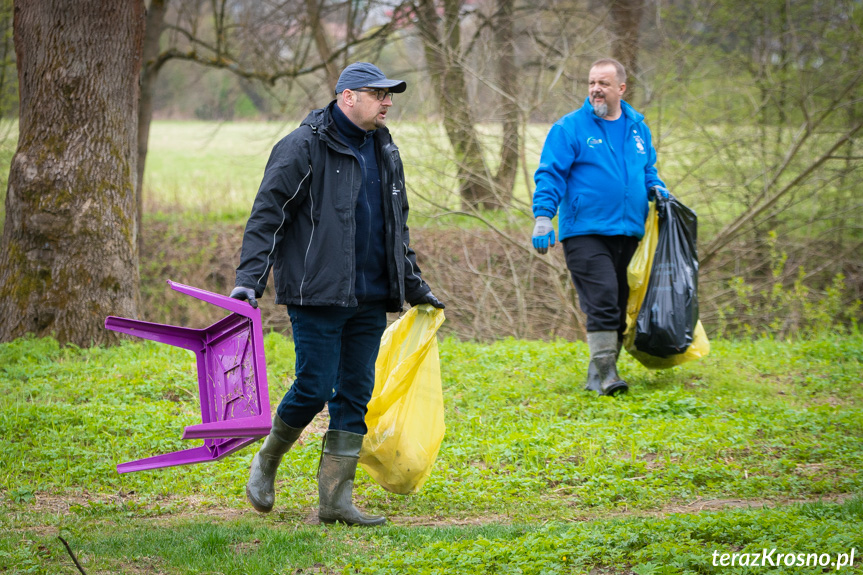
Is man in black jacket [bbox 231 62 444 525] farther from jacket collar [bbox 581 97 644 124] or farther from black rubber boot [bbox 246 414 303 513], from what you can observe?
jacket collar [bbox 581 97 644 124]

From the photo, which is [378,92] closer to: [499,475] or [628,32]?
[499,475]

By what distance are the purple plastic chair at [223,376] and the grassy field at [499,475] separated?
34cm

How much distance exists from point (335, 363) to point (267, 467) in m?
0.63

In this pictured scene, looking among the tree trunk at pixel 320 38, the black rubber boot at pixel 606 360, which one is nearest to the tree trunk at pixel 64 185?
the black rubber boot at pixel 606 360

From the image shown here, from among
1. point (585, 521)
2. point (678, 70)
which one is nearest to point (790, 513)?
point (585, 521)

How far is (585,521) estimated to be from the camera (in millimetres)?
3787

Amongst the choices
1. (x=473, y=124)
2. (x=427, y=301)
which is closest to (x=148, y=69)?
(x=473, y=124)

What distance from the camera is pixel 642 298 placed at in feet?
18.3

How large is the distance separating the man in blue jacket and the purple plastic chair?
2466 mm

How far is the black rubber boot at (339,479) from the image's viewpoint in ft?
12.3

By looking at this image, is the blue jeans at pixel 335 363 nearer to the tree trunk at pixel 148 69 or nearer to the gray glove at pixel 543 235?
the gray glove at pixel 543 235

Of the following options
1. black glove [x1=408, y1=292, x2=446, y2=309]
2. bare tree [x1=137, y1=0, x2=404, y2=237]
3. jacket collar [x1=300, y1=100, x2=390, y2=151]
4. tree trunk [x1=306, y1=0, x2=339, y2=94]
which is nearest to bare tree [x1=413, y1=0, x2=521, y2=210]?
tree trunk [x1=306, y1=0, x2=339, y2=94]

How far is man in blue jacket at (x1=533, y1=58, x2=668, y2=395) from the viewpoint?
18.1ft

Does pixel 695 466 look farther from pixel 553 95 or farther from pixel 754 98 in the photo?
pixel 754 98
